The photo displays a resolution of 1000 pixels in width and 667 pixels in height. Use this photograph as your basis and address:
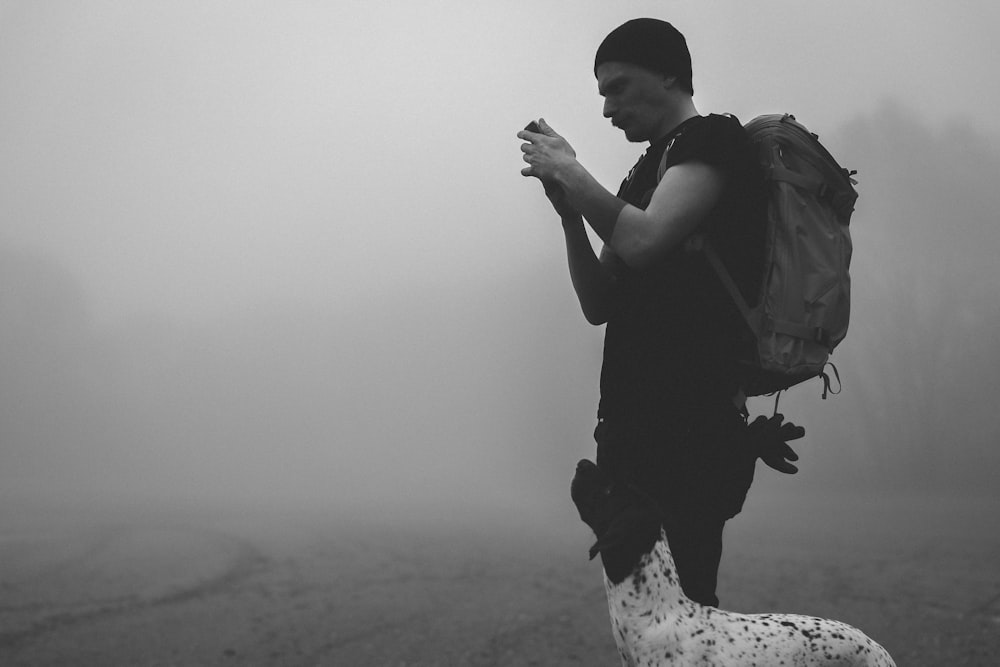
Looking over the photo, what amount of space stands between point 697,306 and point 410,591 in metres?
5.65

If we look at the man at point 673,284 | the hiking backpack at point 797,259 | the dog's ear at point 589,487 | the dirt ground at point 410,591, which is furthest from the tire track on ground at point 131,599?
the hiking backpack at point 797,259

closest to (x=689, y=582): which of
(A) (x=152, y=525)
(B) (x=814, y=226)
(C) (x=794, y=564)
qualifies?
(B) (x=814, y=226)

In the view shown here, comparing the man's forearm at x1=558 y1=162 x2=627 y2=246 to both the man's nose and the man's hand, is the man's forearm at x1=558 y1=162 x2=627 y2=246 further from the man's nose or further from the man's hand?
the man's nose

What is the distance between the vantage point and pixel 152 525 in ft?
36.1

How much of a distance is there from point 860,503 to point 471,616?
10.2 meters

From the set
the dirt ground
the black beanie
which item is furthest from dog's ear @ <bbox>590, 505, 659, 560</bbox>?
the dirt ground

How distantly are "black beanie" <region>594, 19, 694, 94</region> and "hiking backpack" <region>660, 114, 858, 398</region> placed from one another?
8.7 inches

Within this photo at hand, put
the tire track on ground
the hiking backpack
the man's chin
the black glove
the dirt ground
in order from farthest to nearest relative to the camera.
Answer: the tire track on ground
the dirt ground
the man's chin
the black glove
the hiking backpack

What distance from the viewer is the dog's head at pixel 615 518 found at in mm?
1396

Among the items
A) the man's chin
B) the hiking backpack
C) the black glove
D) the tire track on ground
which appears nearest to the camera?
the hiking backpack

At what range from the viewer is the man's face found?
1.50 meters

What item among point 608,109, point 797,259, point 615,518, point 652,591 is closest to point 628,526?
point 615,518

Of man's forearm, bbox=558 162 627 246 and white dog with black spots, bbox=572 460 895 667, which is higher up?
man's forearm, bbox=558 162 627 246

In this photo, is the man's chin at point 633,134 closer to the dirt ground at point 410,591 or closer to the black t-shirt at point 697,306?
the black t-shirt at point 697,306
